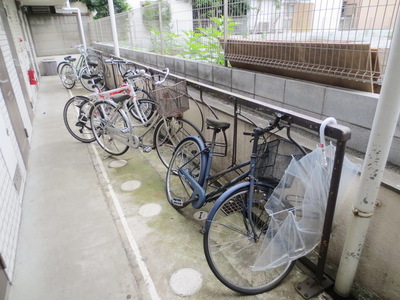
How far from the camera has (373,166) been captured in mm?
1454

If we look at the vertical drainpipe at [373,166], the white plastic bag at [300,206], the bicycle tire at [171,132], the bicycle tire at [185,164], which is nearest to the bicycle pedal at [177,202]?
the bicycle tire at [185,164]

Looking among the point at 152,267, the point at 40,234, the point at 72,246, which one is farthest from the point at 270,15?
the point at 40,234

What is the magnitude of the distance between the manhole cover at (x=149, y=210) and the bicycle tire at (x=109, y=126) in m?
1.24

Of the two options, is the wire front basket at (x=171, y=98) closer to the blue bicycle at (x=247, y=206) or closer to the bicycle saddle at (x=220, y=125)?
the blue bicycle at (x=247, y=206)

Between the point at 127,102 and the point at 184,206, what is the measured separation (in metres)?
1.93

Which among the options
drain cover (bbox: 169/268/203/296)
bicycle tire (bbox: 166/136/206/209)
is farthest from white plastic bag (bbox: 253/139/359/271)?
bicycle tire (bbox: 166/136/206/209)

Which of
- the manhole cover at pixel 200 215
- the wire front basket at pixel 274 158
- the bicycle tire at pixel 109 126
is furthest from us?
the bicycle tire at pixel 109 126

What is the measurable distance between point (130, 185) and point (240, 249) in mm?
1640

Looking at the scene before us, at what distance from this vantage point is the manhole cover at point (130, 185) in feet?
10.7

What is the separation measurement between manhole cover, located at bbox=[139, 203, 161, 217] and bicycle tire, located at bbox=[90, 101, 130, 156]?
124cm

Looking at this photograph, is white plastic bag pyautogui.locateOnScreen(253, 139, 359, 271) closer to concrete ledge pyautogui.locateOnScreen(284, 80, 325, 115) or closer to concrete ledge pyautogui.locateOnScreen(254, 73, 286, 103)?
concrete ledge pyautogui.locateOnScreen(284, 80, 325, 115)

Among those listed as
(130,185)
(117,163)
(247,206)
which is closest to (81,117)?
(117,163)

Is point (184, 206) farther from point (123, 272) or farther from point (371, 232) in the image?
point (371, 232)

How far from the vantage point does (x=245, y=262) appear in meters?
2.20
